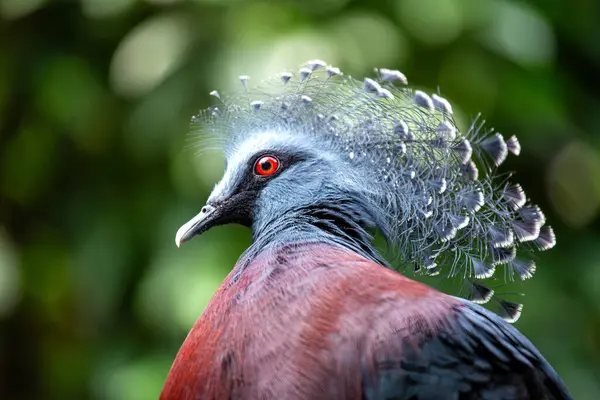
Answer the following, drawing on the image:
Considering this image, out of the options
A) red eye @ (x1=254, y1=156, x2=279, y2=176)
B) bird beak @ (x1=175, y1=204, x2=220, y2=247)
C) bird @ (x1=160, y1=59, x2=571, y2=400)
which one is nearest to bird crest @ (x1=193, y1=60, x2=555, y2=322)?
bird @ (x1=160, y1=59, x2=571, y2=400)

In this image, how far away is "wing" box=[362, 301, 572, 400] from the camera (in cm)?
162

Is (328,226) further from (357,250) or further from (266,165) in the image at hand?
(266,165)

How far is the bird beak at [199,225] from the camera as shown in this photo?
6.99ft

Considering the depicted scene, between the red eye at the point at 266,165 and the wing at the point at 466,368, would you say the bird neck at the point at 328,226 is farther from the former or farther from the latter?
the wing at the point at 466,368

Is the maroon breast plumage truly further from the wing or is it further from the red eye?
the red eye

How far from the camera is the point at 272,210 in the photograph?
2.11m

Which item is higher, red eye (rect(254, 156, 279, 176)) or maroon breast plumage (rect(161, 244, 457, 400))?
red eye (rect(254, 156, 279, 176))

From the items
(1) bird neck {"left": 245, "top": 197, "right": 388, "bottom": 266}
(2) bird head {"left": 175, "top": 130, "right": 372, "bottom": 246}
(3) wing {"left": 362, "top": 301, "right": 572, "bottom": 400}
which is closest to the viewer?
(3) wing {"left": 362, "top": 301, "right": 572, "bottom": 400}

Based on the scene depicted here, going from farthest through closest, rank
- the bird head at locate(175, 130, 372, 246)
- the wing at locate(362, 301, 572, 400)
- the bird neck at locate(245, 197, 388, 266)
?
the bird head at locate(175, 130, 372, 246), the bird neck at locate(245, 197, 388, 266), the wing at locate(362, 301, 572, 400)

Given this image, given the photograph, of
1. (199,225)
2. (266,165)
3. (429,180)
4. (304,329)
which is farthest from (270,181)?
(304,329)

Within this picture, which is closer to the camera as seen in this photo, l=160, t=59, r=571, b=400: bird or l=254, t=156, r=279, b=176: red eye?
l=160, t=59, r=571, b=400: bird

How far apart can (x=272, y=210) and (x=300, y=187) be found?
9 centimetres

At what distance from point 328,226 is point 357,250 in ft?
0.31

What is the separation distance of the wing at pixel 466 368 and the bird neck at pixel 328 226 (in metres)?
0.36
